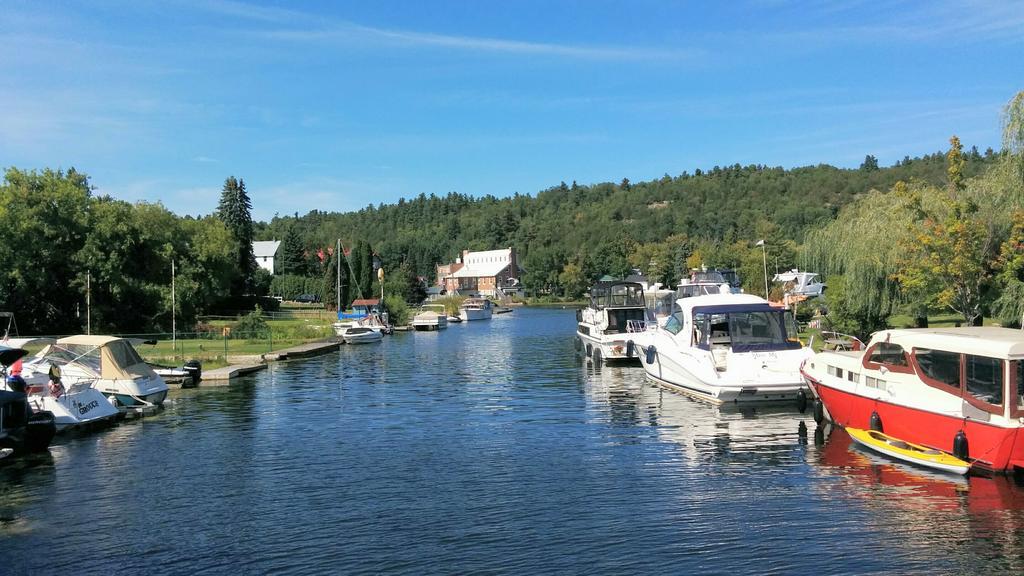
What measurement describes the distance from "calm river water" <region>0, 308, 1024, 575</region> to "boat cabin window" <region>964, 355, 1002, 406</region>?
1690 mm

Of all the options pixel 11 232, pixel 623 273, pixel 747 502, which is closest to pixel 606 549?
pixel 747 502

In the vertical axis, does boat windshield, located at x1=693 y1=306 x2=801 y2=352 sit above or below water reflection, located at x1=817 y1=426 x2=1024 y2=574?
above

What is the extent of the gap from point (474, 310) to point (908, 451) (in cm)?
9591

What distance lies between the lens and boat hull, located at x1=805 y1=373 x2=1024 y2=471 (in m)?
16.4

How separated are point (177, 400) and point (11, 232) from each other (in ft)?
97.2

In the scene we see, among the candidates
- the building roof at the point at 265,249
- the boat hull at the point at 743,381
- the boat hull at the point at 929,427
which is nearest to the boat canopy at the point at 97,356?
the boat hull at the point at 743,381

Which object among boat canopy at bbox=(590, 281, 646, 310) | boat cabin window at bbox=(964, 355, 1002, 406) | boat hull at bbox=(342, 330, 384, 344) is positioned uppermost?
boat canopy at bbox=(590, 281, 646, 310)

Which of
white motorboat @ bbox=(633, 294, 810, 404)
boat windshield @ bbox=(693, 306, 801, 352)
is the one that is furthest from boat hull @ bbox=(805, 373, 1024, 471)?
boat windshield @ bbox=(693, 306, 801, 352)

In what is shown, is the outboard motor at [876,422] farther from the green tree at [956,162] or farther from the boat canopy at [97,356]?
the boat canopy at [97,356]

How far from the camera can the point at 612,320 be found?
46.2 meters

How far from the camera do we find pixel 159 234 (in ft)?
210

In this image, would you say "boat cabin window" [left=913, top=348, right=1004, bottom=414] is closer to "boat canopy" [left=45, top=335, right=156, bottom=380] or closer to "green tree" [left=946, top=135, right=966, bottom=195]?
"green tree" [left=946, top=135, right=966, bottom=195]

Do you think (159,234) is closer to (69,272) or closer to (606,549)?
(69,272)

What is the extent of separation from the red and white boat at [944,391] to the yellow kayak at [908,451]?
183mm
